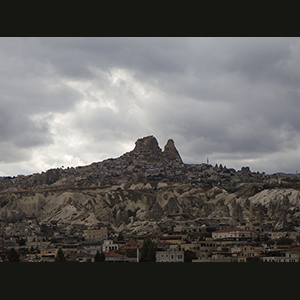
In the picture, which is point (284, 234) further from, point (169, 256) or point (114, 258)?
point (114, 258)

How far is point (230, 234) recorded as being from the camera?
437 feet

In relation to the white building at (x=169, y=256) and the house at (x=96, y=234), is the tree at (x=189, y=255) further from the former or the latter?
the house at (x=96, y=234)

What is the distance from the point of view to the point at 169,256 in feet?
336

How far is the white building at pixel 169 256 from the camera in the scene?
333 ft

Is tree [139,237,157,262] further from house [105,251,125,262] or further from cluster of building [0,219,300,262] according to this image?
house [105,251,125,262]

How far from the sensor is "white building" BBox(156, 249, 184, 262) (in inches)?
3991

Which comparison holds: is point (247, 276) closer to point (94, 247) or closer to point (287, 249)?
point (287, 249)

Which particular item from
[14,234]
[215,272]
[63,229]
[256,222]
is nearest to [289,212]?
[256,222]

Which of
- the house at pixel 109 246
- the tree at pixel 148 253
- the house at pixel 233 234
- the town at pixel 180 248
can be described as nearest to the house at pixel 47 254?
the town at pixel 180 248

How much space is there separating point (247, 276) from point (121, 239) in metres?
68.5

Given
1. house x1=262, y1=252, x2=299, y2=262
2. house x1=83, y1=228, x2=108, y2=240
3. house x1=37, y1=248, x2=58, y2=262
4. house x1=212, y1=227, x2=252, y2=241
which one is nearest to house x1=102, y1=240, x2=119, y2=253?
house x1=37, y1=248, x2=58, y2=262

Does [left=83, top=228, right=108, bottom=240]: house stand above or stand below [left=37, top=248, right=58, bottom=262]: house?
above

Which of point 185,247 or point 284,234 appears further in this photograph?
point 284,234

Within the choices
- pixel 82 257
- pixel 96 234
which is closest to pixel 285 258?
pixel 82 257
